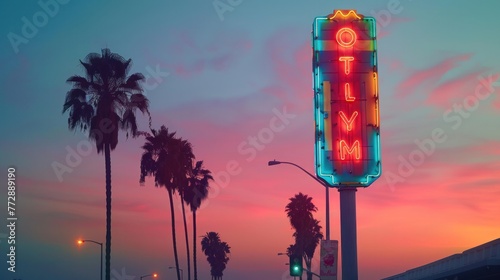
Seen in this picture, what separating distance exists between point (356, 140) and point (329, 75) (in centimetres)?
297

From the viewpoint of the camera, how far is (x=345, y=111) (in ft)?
96.0

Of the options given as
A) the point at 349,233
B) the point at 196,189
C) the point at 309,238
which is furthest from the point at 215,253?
the point at 349,233

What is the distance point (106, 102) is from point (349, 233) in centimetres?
2032

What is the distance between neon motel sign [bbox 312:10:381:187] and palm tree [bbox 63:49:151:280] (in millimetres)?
18146

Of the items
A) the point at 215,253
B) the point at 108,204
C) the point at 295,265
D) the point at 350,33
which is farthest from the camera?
the point at 215,253

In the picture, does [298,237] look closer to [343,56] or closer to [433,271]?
[433,271]

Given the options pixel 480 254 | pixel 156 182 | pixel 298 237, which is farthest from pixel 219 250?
pixel 480 254

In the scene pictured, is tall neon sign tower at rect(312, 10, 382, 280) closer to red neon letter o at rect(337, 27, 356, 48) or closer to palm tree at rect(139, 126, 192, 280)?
red neon letter o at rect(337, 27, 356, 48)

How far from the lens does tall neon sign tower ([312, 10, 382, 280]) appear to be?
2912cm

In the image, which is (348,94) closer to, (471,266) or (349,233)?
(349,233)

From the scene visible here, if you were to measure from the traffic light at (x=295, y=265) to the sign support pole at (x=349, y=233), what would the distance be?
4592 millimetres

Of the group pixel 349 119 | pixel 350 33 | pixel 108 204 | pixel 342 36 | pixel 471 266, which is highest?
pixel 350 33

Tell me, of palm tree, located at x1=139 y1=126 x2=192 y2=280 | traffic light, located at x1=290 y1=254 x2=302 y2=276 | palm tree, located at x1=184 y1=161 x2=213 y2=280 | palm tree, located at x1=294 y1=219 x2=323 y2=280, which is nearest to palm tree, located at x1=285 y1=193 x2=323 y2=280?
palm tree, located at x1=294 y1=219 x2=323 y2=280

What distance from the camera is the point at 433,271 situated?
4556 centimetres
